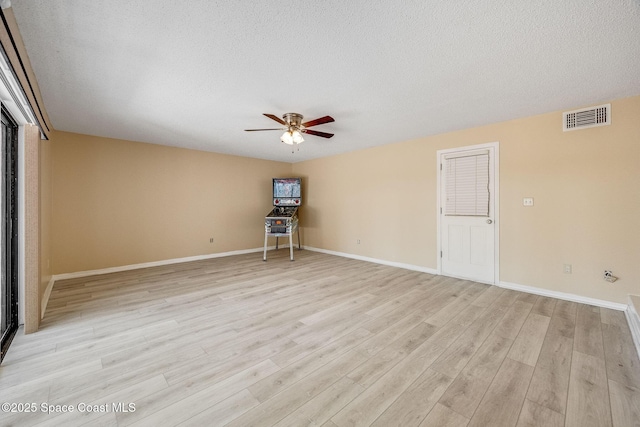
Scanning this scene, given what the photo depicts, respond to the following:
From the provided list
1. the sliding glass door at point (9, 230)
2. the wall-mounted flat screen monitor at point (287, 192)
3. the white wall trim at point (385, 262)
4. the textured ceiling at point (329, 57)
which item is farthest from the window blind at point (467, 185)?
the sliding glass door at point (9, 230)

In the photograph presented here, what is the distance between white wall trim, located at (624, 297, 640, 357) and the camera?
80.9 inches

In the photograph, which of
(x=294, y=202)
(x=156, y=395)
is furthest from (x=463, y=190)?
(x=156, y=395)

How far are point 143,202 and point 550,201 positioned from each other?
6744mm

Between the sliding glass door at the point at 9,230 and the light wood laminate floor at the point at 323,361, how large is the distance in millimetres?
257

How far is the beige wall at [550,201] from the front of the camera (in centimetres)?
269

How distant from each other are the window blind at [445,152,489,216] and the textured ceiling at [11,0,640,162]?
2.28 feet

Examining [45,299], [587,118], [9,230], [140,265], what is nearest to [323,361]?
[9,230]

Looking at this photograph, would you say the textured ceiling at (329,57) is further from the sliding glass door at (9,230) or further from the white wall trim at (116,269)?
the white wall trim at (116,269)

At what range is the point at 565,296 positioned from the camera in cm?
302

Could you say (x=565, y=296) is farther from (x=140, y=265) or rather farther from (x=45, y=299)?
(x=140, y=265)

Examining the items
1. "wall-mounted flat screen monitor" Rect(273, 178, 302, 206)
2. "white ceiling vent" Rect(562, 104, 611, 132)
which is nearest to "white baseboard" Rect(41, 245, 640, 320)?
"wall-mounted flat screen monitor" Rect(273, 178, 302, 206)

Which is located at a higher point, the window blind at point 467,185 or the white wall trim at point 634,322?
the window blind at point 467,185

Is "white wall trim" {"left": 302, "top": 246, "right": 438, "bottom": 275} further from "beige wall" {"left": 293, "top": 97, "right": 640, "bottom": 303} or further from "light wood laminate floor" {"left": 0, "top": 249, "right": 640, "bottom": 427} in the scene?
"light wood laminate floor" {"left": 0, "top": 249, "right": 640, "bottom": 427}

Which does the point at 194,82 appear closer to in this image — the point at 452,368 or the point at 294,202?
the point at 452,368
